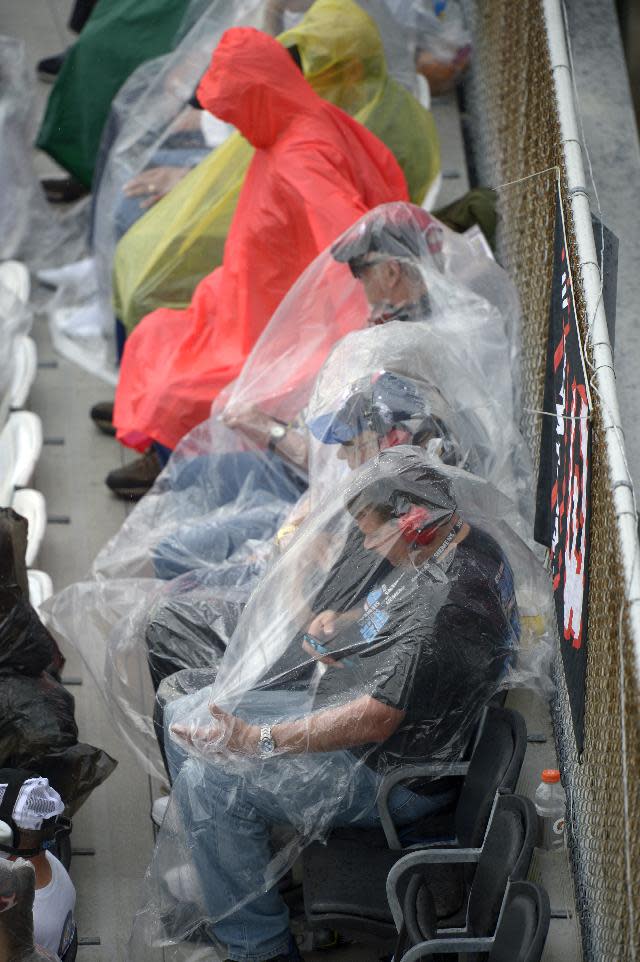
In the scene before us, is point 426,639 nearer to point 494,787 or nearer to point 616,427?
point 494,787

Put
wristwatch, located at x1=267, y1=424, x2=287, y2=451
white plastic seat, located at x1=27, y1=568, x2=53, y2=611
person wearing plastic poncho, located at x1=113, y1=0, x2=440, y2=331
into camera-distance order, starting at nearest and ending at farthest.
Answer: white plastic seat, located at x1=27, y1=568, x2=53, y2=611 → wristwatch, located at x1=267, y1=424, x2=287, y2=451 → person wearing plastic poncho, located at x1=113, y1=0, x2=440, y2=331

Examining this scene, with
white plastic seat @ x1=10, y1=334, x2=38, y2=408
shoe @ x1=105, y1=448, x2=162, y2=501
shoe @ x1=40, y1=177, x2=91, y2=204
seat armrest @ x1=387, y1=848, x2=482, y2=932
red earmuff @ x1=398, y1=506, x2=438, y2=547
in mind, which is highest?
red earmuff @ x1=398, y1=506, x2=438, y2=547

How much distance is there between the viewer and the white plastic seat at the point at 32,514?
13.9 feet

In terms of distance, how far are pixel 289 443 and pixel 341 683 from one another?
1363 mm

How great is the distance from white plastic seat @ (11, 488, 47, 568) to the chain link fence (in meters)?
1.53

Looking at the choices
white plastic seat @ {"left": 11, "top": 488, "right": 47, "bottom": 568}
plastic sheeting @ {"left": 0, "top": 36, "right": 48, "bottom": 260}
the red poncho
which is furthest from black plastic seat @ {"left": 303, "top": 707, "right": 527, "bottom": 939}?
plastic sheeting @ {"left": 0, "top": 36, "right": 48, "bottom": 260}

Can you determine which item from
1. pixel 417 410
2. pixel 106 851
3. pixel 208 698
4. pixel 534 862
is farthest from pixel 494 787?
pixel 106 851

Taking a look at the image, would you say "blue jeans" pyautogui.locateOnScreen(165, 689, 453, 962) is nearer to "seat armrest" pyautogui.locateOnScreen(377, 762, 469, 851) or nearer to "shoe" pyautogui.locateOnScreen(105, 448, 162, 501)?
"seat armrest" pyautogui.locateOnScreen(377, 762, 469, 851)

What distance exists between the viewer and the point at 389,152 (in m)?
4.74

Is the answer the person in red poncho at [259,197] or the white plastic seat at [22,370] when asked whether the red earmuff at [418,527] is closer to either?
the person in red poncho at [259,197]

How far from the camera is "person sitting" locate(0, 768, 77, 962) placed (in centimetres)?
301

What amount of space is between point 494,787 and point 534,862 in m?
0.35

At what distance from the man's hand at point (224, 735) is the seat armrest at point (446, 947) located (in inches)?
22.1

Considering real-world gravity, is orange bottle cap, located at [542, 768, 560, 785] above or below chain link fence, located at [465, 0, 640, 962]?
below
